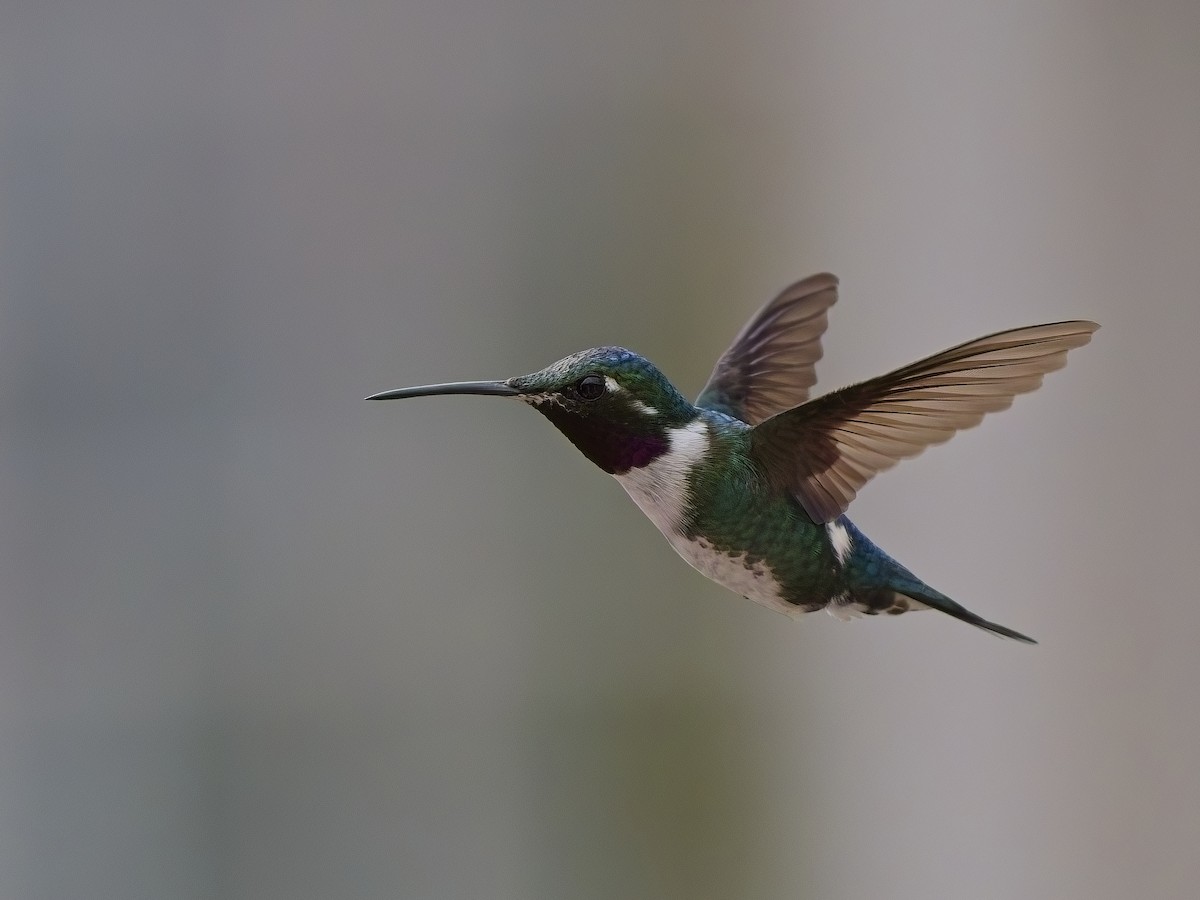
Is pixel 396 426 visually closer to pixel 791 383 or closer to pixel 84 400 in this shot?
pixel 84 400

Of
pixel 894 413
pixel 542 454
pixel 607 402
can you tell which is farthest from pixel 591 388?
pixel 542 454

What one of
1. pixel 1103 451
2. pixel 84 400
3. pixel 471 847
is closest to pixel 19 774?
pixel 84 400

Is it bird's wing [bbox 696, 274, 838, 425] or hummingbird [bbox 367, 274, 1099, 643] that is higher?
bird's wing [bbox 696, 274, 838, 425]

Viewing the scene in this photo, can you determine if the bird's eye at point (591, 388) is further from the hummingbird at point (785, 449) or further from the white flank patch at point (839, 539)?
Result: the white flank patch at point (839, 539)

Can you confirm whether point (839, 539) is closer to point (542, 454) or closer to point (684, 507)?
point (684, 507)

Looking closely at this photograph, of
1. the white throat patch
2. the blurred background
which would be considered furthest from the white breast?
the blurred background

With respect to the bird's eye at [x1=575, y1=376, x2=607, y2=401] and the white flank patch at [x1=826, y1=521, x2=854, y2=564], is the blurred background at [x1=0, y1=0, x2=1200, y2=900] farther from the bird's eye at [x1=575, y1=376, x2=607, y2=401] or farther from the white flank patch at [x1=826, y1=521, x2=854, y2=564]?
the bird's eye at [x1=575, y1=376, x2=607, y2=401]

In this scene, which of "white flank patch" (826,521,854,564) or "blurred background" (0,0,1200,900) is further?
"blurred background" (0,0,1200,900)

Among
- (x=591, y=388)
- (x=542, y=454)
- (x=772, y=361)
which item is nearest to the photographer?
(x=591, y=388)
